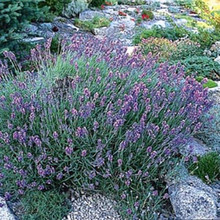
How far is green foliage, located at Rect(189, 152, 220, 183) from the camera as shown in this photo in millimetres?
2842

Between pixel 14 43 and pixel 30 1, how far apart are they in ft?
2.08

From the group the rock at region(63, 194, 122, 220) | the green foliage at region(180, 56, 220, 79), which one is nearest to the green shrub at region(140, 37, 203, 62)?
the green foliage at region(180, 56, 220, 79)

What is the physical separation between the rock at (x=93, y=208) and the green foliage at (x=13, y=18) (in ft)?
8.39

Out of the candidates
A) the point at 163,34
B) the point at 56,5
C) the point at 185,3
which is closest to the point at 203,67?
the point at 163,34

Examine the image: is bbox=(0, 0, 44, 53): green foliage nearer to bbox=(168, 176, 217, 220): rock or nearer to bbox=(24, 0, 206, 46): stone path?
bbox=(24, 0, 206, 46): stone path

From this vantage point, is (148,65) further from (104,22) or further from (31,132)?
(104,22)

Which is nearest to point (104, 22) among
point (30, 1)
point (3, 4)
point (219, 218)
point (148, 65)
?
point (30, 1)

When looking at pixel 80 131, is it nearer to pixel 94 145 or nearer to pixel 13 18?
pixel 94 145

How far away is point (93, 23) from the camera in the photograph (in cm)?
841

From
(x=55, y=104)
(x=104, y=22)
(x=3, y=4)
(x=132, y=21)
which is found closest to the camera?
(x=55, y=104)

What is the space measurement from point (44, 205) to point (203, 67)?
3.67m

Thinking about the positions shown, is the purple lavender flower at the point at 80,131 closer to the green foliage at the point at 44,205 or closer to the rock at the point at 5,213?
the green foliage at the point at 44,205

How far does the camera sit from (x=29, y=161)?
266 cm

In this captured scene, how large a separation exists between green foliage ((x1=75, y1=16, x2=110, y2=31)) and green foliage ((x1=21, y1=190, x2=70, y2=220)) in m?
5.75
